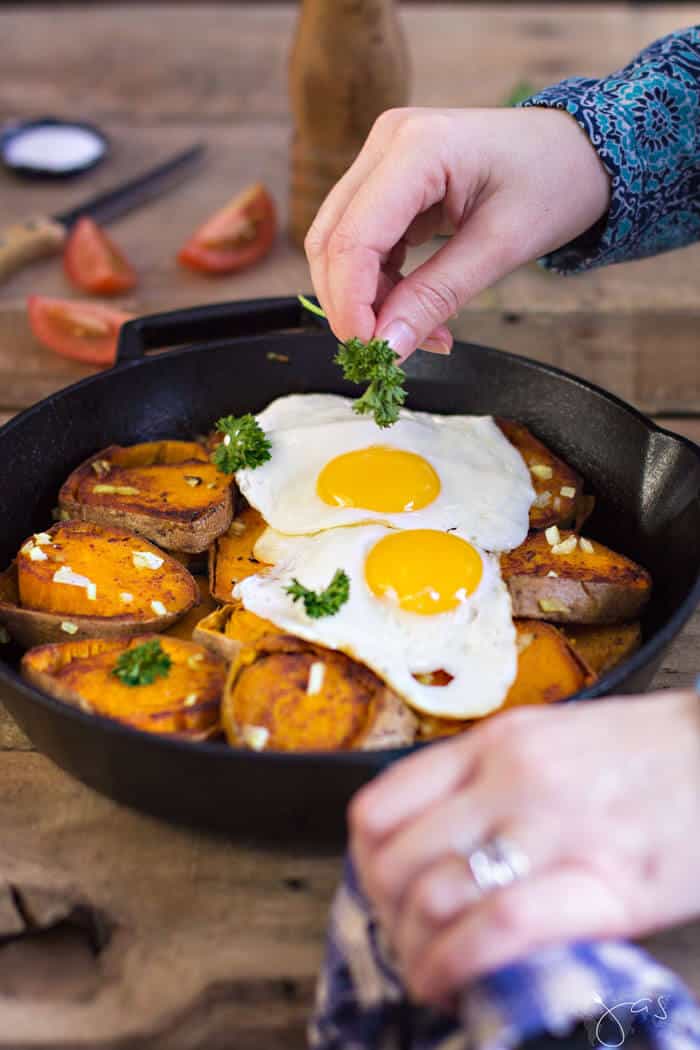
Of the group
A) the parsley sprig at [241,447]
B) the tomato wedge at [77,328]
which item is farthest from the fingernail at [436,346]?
the tomato wedge at [77,328]

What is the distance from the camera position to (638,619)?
8.45ft

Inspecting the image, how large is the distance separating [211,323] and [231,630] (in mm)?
1149

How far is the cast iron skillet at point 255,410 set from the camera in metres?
1.95

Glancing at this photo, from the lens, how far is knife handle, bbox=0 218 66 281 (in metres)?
4.23

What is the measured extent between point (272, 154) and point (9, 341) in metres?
1.81

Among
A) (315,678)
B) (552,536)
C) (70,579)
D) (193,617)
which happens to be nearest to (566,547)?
(552,536)

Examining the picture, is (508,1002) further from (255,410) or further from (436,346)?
(255,410)

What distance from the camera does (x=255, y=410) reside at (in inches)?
126

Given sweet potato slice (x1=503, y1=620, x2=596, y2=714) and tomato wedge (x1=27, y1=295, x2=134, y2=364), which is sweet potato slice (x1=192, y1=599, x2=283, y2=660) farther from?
tomato wedge (x1=27, y1=295, x2=134, y2=364)

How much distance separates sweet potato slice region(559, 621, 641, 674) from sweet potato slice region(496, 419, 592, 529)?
0.99ft

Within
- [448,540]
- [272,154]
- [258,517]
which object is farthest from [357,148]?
[448,540]

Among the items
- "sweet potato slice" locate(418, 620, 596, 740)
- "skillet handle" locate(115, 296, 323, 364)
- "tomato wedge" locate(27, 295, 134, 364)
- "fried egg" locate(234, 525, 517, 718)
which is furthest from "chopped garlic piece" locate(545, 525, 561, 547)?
"tomato wedge" locate(27, 295, 134, 364)

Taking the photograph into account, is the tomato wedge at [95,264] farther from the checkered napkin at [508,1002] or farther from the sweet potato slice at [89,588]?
the checkered napkin at [508,1002]

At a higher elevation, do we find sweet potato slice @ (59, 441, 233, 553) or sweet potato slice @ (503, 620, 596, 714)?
sweet potato slice @ (503, 620, 596, 714)
